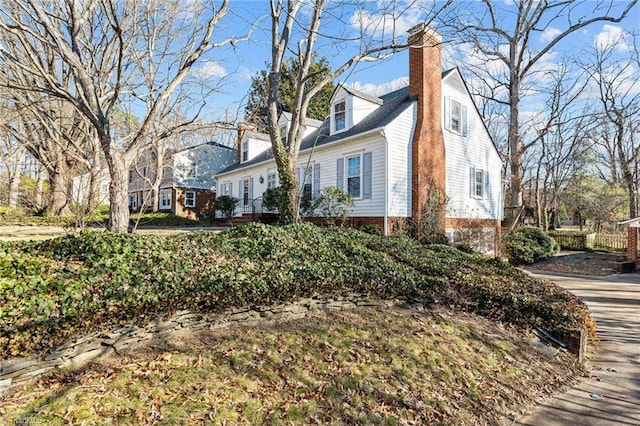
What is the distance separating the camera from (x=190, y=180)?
25.8 meters

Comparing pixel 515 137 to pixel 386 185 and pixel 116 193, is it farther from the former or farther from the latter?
pixel 116 193

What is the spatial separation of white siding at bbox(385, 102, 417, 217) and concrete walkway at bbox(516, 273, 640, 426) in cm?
599

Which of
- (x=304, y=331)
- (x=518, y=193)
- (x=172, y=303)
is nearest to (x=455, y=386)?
(x=304, y=331)

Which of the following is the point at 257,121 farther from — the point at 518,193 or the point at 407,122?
the point at 518,193

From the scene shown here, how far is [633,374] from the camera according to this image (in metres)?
3.94

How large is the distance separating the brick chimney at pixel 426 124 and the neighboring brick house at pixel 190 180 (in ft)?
58.2

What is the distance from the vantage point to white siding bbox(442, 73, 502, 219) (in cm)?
1330

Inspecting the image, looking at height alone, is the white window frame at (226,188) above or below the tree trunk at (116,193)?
above

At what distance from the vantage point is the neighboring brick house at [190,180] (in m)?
25.1

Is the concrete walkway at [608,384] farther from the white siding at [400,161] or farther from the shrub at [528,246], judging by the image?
the shrub at [528,246]

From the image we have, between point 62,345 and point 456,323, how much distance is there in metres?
4.49

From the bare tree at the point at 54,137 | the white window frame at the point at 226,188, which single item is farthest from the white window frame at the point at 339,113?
the white window frame at the point at 226,188

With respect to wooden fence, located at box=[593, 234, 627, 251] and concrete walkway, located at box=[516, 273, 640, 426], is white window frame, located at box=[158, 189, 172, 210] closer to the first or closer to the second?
concrete walkway, located at box=[516, 273, 640, 426]

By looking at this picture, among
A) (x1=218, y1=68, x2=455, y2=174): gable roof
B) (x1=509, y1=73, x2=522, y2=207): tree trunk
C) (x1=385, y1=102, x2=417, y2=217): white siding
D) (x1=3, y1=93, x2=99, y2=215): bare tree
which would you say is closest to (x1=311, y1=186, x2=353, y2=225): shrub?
(x1=385, y1=102, x2=417, y2=217): white siding
